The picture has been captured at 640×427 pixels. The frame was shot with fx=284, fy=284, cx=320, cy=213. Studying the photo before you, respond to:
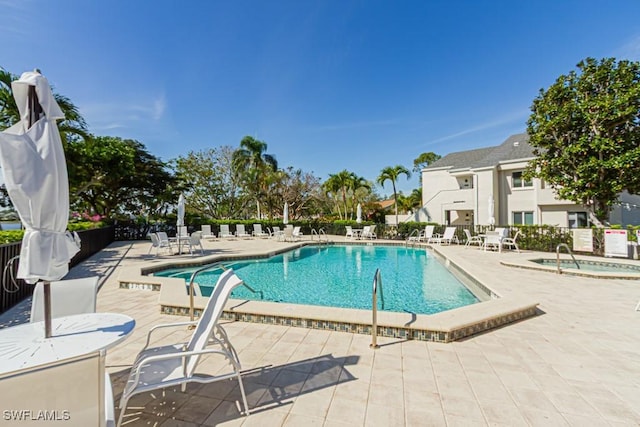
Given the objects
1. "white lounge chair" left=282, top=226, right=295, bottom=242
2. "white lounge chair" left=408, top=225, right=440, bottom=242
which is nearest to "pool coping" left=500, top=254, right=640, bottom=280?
"white lounge chair" left=408, top=225, right=440, bottom=242

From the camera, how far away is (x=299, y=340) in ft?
12.5

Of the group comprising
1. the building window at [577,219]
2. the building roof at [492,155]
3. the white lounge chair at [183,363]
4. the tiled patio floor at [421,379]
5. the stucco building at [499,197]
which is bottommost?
the tiled patio floor at [421,379]

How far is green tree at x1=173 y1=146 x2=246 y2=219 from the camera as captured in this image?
29.8 metres

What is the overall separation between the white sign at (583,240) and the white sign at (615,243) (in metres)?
0.49

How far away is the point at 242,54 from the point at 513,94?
16.1 m

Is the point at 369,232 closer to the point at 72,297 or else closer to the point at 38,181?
the point at 72,297

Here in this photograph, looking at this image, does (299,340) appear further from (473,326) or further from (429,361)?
(473,326)

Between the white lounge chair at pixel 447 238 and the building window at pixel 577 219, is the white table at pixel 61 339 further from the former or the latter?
the building window at pixel 577 219

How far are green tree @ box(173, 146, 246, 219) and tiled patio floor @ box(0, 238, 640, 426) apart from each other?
27.7m

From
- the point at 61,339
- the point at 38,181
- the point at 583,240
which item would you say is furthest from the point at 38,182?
the point at 583,240

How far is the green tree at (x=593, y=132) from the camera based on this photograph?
1216cm

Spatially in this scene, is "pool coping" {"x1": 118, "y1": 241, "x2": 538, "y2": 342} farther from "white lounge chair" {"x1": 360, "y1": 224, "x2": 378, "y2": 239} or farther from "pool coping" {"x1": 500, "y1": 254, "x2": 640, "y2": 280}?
"white lounge chair" {"x1": 360, "y1": 224, "x2": 378, "y2": 239}
